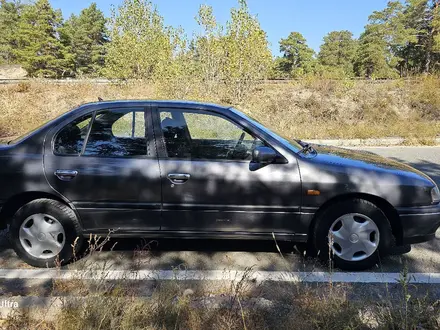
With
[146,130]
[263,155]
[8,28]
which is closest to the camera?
[263,155]

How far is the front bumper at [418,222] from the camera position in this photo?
10.5ft

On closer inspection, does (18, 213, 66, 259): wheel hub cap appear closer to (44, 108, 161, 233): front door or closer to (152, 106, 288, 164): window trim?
(44, 108, 161, 233): front door

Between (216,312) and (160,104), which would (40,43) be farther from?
(216,312)

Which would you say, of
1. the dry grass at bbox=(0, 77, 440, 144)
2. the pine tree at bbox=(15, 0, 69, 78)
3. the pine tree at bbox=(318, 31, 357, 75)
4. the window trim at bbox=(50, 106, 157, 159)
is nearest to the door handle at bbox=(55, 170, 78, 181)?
the window trim at bbox=(50, 106, 157, 159)

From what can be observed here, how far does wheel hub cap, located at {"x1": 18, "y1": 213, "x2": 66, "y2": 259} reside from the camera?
3.30 m

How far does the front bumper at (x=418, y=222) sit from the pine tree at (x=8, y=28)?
64.1 metres

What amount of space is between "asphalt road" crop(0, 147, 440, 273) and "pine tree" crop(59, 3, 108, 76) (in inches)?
2073

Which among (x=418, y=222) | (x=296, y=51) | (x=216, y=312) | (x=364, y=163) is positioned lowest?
(x=216, y=312)

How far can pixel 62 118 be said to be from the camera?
344 centimetres

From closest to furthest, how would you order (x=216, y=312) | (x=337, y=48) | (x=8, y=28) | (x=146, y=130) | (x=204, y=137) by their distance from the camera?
(x=216, y=312) < (x=146, y=130) < (x=204, y=137) < (x=8, y=28) < (x=337, y=48)

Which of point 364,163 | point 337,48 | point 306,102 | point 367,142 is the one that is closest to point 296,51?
point 337,48

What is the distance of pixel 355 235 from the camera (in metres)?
3.25

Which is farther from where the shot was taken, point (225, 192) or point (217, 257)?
point (217, 257)

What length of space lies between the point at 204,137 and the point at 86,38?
6520 cm
